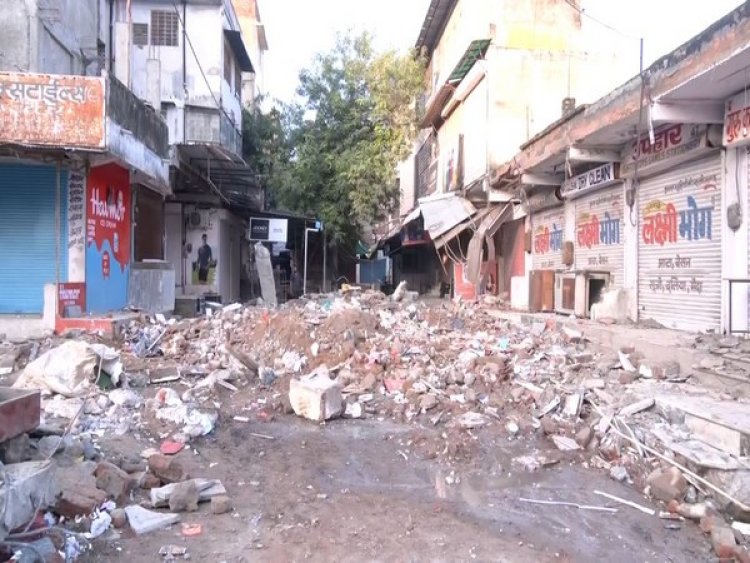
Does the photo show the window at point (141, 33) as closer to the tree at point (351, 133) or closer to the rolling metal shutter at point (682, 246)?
the tree at point (351, 133)

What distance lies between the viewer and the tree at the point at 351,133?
67.7 ft

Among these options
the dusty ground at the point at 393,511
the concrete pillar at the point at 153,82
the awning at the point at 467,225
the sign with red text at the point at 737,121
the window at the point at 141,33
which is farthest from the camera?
the window at the point at 141,33

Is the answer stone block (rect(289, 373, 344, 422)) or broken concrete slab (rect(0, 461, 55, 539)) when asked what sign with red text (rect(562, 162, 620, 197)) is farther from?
broken concrete slab (rect(0, 461, 55, 539))

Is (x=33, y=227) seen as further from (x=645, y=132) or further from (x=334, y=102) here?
(x=334, y=102)

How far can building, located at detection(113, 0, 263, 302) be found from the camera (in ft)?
56.0

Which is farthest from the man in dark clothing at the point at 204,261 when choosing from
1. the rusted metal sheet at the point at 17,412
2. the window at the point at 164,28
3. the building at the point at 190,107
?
the rusted metal sheet at the point at 17,412

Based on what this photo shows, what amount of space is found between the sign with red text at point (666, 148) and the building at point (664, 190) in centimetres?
2

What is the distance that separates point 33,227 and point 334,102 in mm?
12300

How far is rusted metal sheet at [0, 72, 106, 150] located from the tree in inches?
444

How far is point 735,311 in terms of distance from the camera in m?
7.11

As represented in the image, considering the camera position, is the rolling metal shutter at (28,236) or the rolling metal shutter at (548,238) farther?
the rolling metal shutter at (548,238)

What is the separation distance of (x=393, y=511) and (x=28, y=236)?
9.54 metres

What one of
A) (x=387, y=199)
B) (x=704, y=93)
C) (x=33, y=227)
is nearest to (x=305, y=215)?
(x=387, y=199)

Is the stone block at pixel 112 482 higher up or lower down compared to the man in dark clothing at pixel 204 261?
lower down
